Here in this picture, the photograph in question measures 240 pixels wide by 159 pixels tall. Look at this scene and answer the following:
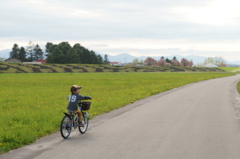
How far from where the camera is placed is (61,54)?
133375 mm

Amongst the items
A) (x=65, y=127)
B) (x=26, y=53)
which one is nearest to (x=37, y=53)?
(x=26, y=53)

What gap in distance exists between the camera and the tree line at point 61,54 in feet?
440

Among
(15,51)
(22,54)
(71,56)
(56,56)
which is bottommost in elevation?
(56,56)

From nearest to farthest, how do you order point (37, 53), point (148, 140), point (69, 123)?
point (148, 140) < point (69, 123) < point (37, 53)

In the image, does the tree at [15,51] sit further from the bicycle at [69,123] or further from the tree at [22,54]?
the bicycle at [69,123]

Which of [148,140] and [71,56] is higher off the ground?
[71,56]

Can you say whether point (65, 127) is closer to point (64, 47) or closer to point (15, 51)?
point (64, 47)

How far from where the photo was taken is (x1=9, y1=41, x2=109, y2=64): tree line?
13425cm

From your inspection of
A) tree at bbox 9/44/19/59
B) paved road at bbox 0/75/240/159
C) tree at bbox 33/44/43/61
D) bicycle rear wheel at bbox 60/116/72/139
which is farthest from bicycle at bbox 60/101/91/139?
tree at bbox 33/44/43/61

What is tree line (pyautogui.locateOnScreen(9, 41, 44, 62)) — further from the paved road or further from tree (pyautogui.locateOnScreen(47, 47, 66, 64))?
the paved road

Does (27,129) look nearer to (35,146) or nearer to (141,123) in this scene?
(35,146)

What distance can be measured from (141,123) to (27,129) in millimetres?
3984

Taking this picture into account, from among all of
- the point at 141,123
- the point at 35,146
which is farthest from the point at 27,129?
the point at 141,123

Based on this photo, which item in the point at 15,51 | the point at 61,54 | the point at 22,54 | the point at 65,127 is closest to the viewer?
the point at 65,127
